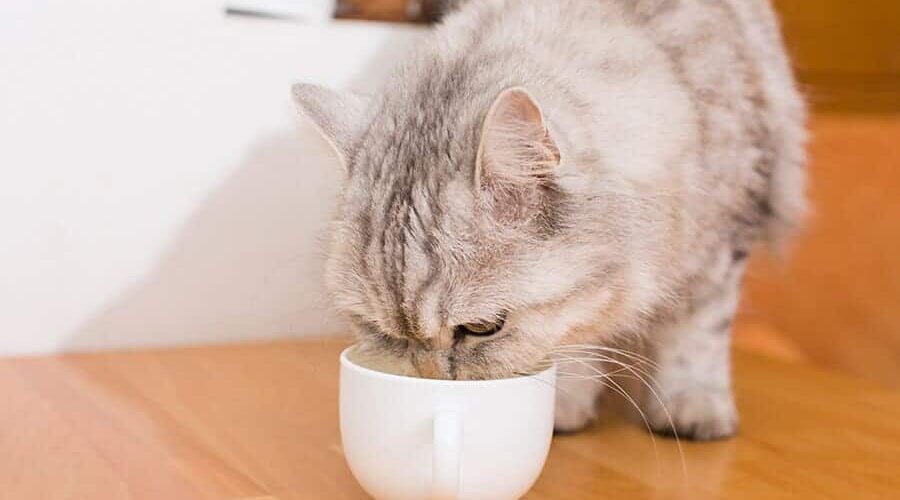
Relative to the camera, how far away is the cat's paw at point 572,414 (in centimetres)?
140

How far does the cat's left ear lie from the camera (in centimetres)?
99

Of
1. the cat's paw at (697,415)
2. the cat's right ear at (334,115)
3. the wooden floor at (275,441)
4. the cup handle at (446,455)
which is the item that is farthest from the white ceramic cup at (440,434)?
the cat's paw at (697,415)

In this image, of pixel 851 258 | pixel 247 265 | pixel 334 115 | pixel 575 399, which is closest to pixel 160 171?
pixel 247 265

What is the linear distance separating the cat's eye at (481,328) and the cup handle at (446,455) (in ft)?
0.44

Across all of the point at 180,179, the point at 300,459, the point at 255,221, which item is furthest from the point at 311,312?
the point at 300,459

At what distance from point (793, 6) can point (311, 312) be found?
4.78ft

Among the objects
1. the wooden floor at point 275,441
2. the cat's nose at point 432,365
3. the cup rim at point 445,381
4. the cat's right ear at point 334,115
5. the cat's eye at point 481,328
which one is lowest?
Result: the wooden floor at point 275,441

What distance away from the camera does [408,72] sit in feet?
4.27

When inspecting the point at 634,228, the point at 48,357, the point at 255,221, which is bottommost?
the point at 48,357

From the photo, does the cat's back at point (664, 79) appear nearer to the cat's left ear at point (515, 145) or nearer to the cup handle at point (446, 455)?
the cat's left ear at point (515, 145)

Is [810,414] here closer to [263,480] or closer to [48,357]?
[263,480]

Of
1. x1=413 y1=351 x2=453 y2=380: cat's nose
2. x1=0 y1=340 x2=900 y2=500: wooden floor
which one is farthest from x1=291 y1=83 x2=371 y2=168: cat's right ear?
x1=0 y1=340 x2=900 y2=500: wooden floor

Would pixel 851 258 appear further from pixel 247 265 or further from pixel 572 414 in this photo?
pixel 247 265

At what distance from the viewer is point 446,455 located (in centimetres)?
96
